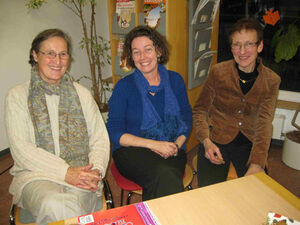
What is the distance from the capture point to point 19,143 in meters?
1.29

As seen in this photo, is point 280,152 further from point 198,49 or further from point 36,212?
point 36,212

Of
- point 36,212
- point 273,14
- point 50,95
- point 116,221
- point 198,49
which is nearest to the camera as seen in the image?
point 116,221

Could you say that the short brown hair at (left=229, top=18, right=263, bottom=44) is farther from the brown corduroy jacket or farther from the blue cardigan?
the blue cardigan

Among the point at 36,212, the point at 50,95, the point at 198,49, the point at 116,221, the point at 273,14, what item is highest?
the point at 273,14

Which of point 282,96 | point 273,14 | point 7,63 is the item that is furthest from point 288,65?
point 7,63

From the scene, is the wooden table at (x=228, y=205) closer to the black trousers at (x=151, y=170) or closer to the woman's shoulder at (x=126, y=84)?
the black trousers at (x=151, y=170)

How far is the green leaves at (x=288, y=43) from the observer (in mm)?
2391

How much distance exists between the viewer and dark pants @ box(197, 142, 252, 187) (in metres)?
1.55

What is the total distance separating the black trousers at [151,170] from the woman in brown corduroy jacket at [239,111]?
0.72ft

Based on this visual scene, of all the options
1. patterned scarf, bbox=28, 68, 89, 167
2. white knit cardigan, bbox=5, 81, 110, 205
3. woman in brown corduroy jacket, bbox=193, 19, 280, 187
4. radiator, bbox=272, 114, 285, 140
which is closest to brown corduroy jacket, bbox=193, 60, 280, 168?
woman in brown corduroy jacket, bbox=193, 19, 280, 187

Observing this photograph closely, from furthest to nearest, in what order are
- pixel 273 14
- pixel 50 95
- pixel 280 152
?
1. pixel 280 152
2. pixel 273 14
3. pixel 50 95

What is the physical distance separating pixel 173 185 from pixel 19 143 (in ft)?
2.59

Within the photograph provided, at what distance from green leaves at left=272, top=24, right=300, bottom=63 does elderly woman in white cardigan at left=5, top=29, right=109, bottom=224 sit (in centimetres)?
190

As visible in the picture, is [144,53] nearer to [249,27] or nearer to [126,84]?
[126,84]
